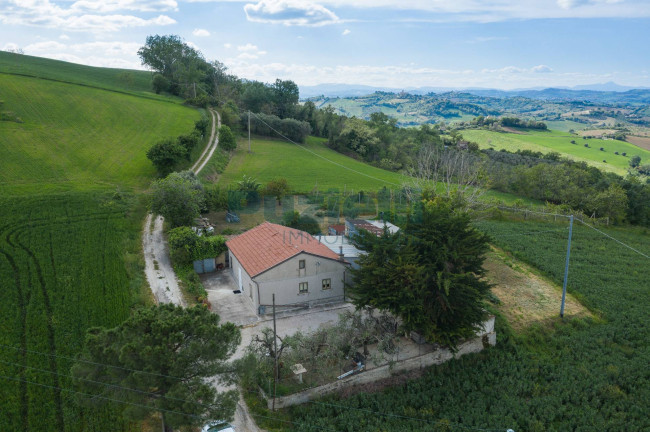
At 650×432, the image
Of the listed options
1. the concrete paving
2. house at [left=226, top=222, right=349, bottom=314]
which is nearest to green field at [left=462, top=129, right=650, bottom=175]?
house at [left=226, top=222, right=349, bottom=314]

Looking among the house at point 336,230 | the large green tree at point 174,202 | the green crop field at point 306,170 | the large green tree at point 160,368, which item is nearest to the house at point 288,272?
the house at point 336,230

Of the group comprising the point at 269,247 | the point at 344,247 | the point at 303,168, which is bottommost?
the point at 344,247

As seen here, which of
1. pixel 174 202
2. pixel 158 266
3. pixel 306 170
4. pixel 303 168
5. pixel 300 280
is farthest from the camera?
pixel 303 168

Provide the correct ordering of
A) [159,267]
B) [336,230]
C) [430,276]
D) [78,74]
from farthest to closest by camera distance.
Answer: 1. [78,74]
2. [336,230]
3. [159,267]
4. [430,276]

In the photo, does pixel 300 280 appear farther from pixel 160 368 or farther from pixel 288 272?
pixel 160 368

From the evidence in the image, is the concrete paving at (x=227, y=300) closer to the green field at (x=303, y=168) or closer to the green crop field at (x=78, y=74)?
the green field at (x=303, y=168)

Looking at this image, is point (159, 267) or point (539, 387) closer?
point (539, 387)

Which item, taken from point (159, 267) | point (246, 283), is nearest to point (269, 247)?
point (246, 283)
